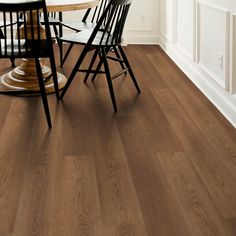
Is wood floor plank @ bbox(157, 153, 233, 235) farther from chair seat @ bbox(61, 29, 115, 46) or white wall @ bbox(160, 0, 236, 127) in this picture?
chair seat @ bbox(61, 29, 115, 46)

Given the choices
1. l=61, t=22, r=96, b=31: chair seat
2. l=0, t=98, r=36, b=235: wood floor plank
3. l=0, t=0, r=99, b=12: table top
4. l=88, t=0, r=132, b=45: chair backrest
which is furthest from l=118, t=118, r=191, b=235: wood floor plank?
l=61, t=22, r=96, b=31: chair seat

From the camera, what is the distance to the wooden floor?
2.29m

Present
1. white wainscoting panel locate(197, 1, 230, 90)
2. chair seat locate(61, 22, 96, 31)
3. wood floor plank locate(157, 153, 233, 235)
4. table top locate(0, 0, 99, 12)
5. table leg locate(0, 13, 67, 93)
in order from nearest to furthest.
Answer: wood floor plank locate(157, 153, 233, 235), white wainscoting panel locate(197, 1, 230, 90), table top locate(0, 0, 99, 12), table leg locate(0, 13, 67, 93), chair seat locate(61, 22, 96, 31)

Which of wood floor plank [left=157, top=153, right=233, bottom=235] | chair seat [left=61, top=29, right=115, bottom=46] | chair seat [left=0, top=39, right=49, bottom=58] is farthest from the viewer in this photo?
chair seat [left=61, top=29, right=115, bottom=46]

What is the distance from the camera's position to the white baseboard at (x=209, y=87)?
11.7 ft

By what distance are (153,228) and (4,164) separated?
1.03m

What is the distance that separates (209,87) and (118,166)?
1476 millimetres

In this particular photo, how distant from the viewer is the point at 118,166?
2871 millimetres

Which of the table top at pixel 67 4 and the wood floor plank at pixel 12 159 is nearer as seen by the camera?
the wood floor plank at pixel 12 159

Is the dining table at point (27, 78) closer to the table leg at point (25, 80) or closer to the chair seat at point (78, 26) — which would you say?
the table leg at point (25, 80)

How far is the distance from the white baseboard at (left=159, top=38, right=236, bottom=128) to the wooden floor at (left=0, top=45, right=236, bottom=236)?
0.06 metres

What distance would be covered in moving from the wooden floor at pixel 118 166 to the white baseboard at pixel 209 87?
2.2 inches

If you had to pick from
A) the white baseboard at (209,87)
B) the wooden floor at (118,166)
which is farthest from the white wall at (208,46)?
the wooden floor at (118,166)

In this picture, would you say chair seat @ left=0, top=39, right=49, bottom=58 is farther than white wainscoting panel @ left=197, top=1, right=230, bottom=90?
No
